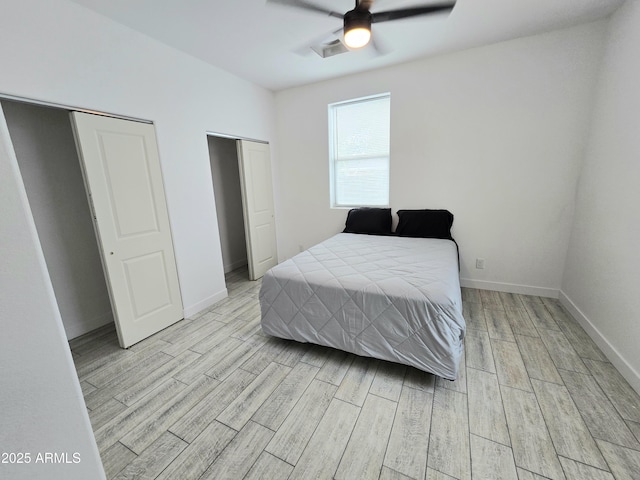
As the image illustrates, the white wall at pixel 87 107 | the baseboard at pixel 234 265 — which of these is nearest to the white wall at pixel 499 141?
the white wall at pixel 87 107

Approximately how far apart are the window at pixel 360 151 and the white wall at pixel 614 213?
1923mm

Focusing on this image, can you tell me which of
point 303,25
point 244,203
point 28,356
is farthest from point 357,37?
point 244,203

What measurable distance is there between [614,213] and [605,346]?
1.00m

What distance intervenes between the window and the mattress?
1.38 m

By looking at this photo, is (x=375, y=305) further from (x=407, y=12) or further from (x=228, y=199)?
(x=228, y=199)

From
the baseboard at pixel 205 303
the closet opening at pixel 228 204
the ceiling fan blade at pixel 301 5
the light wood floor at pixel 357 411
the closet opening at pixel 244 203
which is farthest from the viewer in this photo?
the closet opening at pixel 228 204

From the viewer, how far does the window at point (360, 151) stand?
336cm

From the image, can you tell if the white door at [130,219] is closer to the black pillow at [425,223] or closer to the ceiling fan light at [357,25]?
the ceiling fan light at [357,25]

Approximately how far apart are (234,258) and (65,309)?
215 centimetres

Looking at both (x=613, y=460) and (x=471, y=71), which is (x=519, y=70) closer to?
(x=471, y=71)

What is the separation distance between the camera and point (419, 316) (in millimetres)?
1648

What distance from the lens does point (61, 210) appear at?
2367 mm

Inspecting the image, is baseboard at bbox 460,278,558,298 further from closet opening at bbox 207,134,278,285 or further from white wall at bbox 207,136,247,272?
white wall at bbox 207,136,247,272

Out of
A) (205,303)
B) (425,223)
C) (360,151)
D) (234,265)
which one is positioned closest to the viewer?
(205,303)
